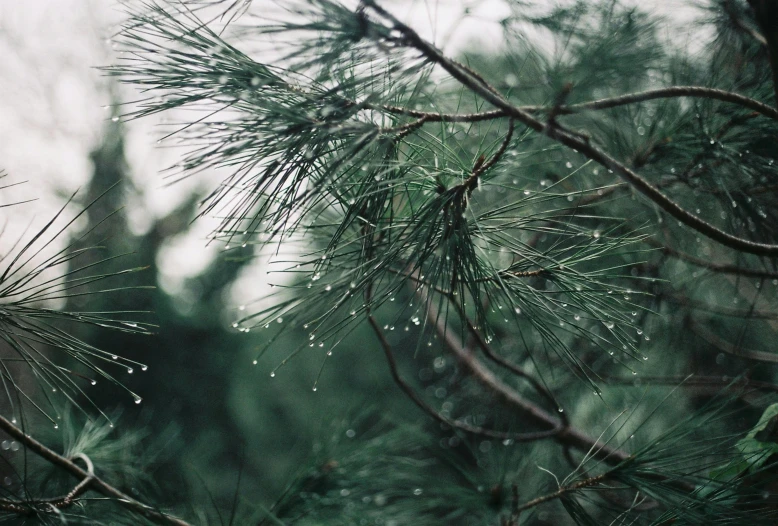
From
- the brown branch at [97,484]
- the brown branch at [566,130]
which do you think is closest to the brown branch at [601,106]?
the brown branch at [566,130]

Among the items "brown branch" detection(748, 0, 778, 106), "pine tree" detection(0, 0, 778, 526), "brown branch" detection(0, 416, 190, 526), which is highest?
"brown branch" detection(748, 0, 778, 106)

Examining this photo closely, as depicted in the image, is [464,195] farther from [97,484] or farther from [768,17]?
[97,484]

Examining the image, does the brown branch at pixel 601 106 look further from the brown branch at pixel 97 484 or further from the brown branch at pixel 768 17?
the brown branch at pixel 97 484

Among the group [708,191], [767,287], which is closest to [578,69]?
[708,191]

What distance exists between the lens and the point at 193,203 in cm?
253

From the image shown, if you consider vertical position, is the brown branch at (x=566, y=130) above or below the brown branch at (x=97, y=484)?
above

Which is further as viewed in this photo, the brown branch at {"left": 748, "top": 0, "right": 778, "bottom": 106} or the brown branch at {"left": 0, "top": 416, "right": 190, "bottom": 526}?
the brown branch at {"left": 0, "top": 416, "right": 190, "bottom": 526}

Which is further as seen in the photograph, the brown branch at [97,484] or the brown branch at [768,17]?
the brown branch at [97,484]

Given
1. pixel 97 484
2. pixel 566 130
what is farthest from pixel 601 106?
pixel 97 484

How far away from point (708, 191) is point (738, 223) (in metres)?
0.10

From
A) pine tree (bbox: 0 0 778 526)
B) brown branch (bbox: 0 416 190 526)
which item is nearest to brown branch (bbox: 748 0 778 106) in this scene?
pine tree (bbox: 0 0 778 526)

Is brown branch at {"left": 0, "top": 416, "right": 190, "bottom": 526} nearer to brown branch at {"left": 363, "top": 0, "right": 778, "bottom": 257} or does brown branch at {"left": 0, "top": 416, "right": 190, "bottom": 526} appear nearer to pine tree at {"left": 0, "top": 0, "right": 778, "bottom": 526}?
pine tree at {"left": 0, "top": 0, "right": 778, "bottom": 526}

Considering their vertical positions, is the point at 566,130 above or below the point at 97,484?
above

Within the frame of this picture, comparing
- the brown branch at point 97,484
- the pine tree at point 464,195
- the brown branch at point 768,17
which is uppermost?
the brown branch at point 768,17
